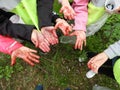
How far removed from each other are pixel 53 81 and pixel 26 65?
316 mm

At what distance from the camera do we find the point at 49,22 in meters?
2.35

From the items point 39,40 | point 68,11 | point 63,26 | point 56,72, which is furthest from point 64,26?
point 56,72

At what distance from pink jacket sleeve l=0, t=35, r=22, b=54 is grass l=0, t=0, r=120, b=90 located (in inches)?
25.0

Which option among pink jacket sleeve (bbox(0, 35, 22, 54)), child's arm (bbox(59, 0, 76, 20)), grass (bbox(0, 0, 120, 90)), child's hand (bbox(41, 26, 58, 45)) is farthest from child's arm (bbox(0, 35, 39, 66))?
grass (bbox(0, 0, 120, 90))

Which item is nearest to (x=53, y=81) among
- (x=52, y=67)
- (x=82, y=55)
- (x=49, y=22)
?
(x=52, y=67)

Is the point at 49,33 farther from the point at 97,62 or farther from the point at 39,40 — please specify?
the point at 97,62

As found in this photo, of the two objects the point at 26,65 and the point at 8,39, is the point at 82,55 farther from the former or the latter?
the point at 8,39

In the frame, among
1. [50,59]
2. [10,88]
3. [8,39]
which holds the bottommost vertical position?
[10,88]

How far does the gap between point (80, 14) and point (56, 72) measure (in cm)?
83

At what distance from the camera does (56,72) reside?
9.70ft

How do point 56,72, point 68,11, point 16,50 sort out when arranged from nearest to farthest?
1. point 16,50
2. point 68,11
3. point 56,72

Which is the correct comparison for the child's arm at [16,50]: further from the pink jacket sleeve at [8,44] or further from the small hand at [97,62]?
the small hand at [97,62]

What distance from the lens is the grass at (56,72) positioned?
291 centimetres

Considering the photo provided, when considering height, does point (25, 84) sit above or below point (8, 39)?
below
